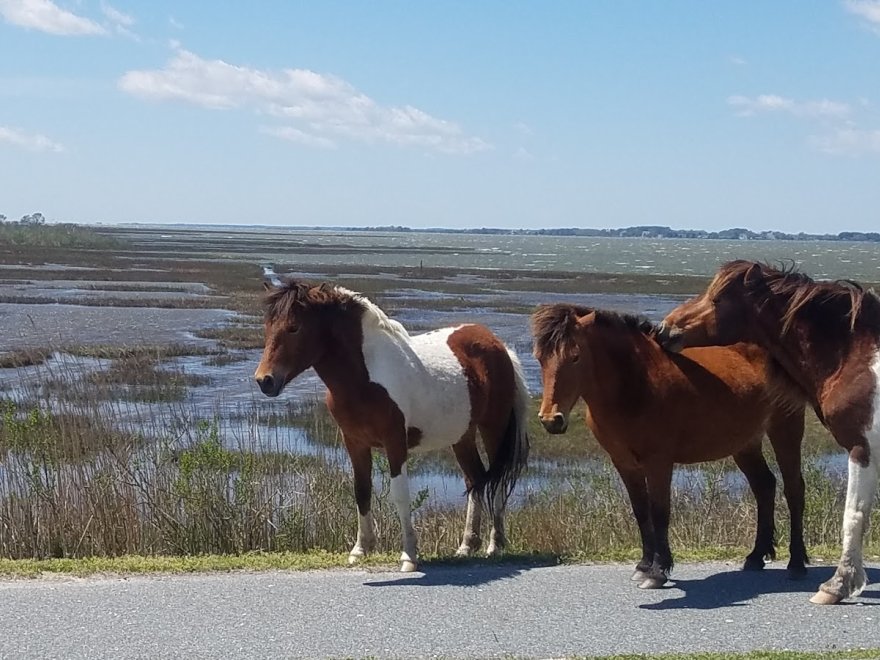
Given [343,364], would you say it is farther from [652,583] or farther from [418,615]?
[652,583]

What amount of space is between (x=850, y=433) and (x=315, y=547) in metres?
4.44

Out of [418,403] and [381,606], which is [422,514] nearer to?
[418,403]

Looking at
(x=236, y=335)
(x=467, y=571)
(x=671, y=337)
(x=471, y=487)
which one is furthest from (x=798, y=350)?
(x=236, y=335)

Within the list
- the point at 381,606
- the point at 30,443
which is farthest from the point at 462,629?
the point at 30,443

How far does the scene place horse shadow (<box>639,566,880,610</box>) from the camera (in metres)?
6.46

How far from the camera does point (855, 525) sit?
6.32m

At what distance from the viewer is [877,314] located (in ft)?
21.9

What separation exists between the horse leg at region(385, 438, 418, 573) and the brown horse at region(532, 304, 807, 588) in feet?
4.55

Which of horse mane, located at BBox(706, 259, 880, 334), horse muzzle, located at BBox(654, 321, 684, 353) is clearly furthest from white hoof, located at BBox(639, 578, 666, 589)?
horse mane, located at BBox(706, 259, 880, 334)

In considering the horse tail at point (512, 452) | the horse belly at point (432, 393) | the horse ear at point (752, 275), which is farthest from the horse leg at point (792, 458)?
the horse belly at point (432, 393)

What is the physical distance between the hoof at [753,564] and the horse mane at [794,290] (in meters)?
1.70

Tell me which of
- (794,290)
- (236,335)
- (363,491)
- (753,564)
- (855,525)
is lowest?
(236,335)

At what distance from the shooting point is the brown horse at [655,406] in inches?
270

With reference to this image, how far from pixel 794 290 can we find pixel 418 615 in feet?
10.1
